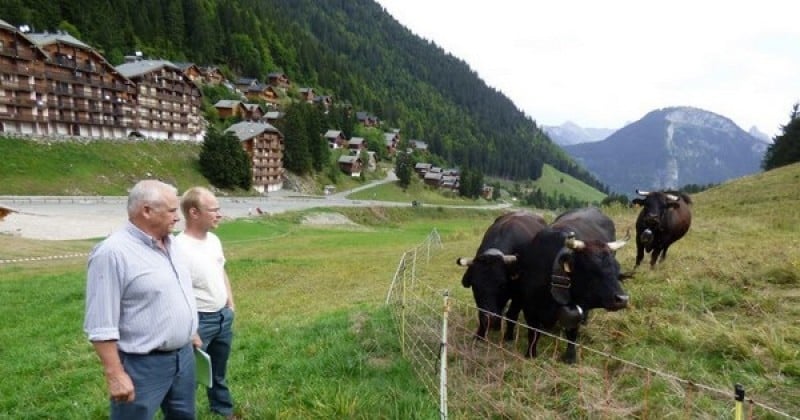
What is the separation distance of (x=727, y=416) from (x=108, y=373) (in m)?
5.32

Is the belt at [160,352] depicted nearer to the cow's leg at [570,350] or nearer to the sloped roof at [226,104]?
the cow's leg at [570,350]

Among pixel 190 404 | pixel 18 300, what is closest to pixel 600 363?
pixel 190 404

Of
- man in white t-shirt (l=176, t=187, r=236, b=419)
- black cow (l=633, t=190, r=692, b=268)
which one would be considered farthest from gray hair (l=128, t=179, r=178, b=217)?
black cow (l=633, t=190, r=692, b=268)

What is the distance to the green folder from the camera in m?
4.77

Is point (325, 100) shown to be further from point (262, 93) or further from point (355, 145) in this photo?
point (355, 145)

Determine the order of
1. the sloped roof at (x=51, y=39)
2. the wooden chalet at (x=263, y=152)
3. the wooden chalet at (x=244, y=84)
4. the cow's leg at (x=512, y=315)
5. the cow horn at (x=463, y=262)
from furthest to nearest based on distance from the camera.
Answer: the wooden chalet at (x=244, y=84) < the wooden chalet at (x=263, y=152) < the sloped roof at (x=51, y=39) < the cow's leg at (x=512, y=315) < the cow horn at (x=463, y=262)

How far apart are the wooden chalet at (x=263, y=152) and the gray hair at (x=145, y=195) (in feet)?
249

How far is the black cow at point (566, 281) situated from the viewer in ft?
20.5

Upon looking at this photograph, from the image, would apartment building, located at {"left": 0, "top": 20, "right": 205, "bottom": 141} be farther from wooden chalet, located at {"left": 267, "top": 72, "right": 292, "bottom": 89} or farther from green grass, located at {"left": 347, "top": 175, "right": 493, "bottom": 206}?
wooden chalet, located at {"left": 267, "top": 72, "right": 292, "bottom": 89}

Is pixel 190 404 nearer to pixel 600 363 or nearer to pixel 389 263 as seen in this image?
pixel 600 363

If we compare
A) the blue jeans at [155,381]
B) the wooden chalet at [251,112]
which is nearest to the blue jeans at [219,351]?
the blue jeans at [155,381]

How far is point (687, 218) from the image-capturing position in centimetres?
1420

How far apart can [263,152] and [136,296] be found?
266 feet

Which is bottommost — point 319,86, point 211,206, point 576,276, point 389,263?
point 389,263
